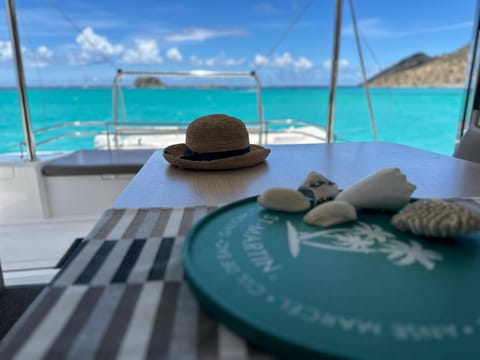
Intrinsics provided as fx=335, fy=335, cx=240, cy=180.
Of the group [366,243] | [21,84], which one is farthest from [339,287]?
[21,84]

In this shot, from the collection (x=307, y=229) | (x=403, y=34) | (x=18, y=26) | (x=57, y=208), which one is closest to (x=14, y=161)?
(x=57, y=208)

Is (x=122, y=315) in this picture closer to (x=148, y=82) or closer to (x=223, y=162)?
(x=223, y=162)

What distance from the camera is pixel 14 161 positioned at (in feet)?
7.25

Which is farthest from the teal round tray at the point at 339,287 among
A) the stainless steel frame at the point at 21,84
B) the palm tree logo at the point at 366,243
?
the stainless steel frame at the point at 21,84

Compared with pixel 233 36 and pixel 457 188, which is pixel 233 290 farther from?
pixel 233 36

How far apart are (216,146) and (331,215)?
552 millimetres

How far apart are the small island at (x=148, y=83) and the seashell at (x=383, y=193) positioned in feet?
8.15

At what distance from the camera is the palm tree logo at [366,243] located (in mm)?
381

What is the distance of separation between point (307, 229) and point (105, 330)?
0.27 meters

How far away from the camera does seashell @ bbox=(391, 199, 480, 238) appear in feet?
1.29

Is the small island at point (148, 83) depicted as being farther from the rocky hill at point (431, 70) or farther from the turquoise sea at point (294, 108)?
the turquoise sea at point (294, 108)

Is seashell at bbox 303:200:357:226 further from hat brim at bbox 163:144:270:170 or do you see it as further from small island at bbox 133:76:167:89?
small island at bbox 133:76:167:89

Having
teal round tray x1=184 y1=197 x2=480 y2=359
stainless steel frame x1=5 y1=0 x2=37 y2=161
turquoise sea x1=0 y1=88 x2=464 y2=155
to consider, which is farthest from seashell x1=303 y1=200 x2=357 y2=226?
turquoise sea x1=0 y1=88 x2=464 y2=155

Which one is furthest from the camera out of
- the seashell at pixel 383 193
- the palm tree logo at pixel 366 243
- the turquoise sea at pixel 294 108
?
the turquoise sea at pixel 294 108
